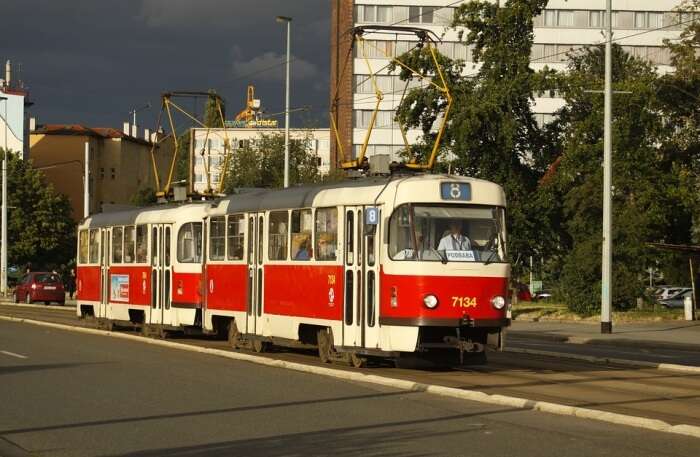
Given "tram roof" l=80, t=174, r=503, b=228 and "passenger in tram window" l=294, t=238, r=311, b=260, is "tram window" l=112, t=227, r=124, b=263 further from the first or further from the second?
"passenger in tram window" l=294, t=238, r=311, b=260

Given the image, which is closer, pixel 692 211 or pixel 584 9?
pixel 692 211

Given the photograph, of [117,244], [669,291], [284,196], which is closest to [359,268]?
[284,196]

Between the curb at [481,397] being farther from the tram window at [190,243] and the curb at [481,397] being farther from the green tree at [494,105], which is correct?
the green tree at [494,105]

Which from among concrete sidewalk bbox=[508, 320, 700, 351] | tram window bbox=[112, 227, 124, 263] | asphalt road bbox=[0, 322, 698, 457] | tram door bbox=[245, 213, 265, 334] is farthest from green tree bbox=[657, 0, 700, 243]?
asphalt road bbox=[0, 322, 698, 457]

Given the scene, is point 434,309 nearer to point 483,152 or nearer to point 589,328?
point 589,328

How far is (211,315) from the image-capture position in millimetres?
25688

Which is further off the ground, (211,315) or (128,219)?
(128,219)

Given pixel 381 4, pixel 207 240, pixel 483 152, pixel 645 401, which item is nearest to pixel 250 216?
pixel 207 240

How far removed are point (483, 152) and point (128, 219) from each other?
74.9 ft

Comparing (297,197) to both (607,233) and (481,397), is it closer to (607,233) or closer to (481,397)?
(481,397)

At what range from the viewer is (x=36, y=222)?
86750 millimetres

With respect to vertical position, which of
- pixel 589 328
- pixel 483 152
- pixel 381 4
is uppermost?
pixel 381 4

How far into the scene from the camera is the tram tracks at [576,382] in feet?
47.6

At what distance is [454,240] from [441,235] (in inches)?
8.2
